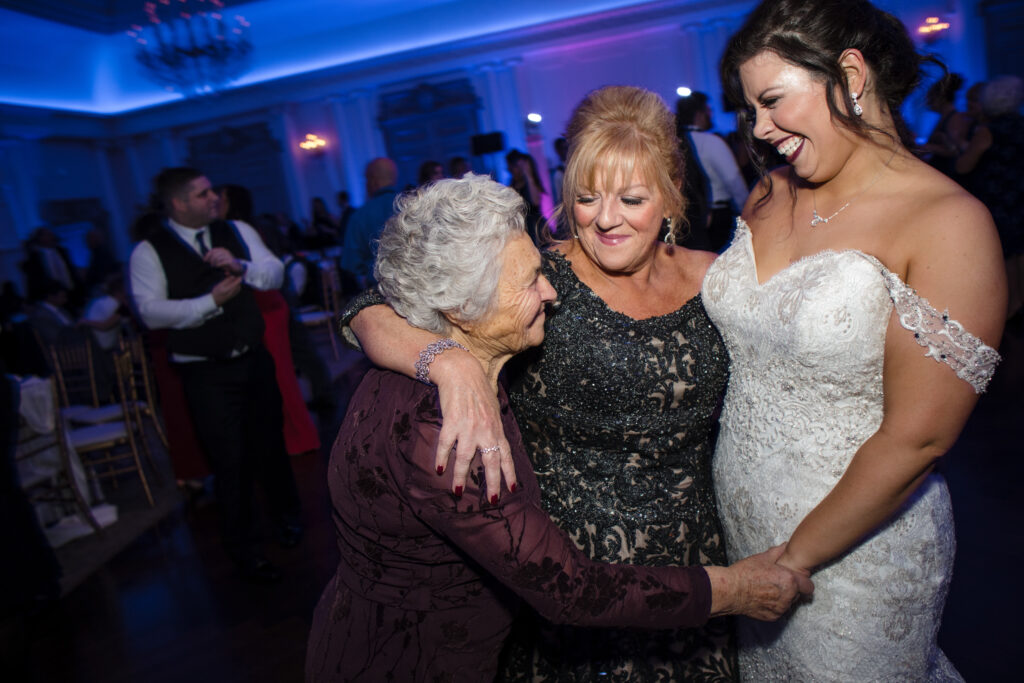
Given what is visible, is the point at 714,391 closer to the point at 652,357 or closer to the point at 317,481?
the point at 652,357

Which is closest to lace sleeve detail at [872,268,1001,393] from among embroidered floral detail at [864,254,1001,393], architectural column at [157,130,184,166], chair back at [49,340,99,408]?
embroidered floral detail at [864,254,1001,393]

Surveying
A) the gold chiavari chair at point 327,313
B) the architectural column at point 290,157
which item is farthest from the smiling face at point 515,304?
the architectural column at point 290,157

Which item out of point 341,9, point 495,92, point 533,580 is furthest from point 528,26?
point 533,580

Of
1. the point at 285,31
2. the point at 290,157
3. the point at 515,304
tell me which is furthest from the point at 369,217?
the point at 285,31

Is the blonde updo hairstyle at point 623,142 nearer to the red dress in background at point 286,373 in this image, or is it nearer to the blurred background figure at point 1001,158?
the red dress in background at point 286,373

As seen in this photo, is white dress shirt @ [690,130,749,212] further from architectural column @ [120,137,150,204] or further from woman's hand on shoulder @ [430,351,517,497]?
architectural column @ [120,137,150,204]

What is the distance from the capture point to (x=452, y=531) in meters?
1.12

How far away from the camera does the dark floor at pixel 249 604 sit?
2273 mm

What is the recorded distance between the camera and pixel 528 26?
34.8 feet

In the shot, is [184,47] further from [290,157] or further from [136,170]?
[136,170]

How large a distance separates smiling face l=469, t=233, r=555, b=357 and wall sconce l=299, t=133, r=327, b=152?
1169 centimetres

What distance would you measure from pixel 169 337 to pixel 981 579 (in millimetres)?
3385

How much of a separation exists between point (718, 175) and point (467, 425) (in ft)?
11.4

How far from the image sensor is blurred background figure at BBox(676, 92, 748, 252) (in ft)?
13.2
